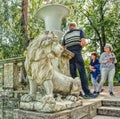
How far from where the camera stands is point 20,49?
37.2 ft

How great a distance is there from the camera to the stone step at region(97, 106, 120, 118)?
13.2ft

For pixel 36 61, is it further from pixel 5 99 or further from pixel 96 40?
pixel 96 40

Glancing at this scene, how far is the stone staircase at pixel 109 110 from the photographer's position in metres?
4.02

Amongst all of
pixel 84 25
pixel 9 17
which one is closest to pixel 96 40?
pixel 84 25

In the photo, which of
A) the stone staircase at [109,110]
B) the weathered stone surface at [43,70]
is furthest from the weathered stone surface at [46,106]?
the stone staircase at [109,110]

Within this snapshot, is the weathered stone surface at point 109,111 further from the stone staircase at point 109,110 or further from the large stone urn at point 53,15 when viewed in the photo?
the large stone urn at point 53,15

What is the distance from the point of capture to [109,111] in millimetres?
4105

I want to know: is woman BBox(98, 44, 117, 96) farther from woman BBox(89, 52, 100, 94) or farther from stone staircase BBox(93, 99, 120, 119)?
stone staircase BBox(93, 99, 120, 119)

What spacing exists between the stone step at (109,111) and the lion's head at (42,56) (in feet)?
5.25

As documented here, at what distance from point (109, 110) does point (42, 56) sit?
1.87 meters

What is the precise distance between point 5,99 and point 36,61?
7.05 feet

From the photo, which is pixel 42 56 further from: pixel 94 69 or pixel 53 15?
pixel 94 69

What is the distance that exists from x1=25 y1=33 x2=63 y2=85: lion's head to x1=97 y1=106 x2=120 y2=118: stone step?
1.60 metres

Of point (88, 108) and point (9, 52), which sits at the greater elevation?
point (9, 52)
